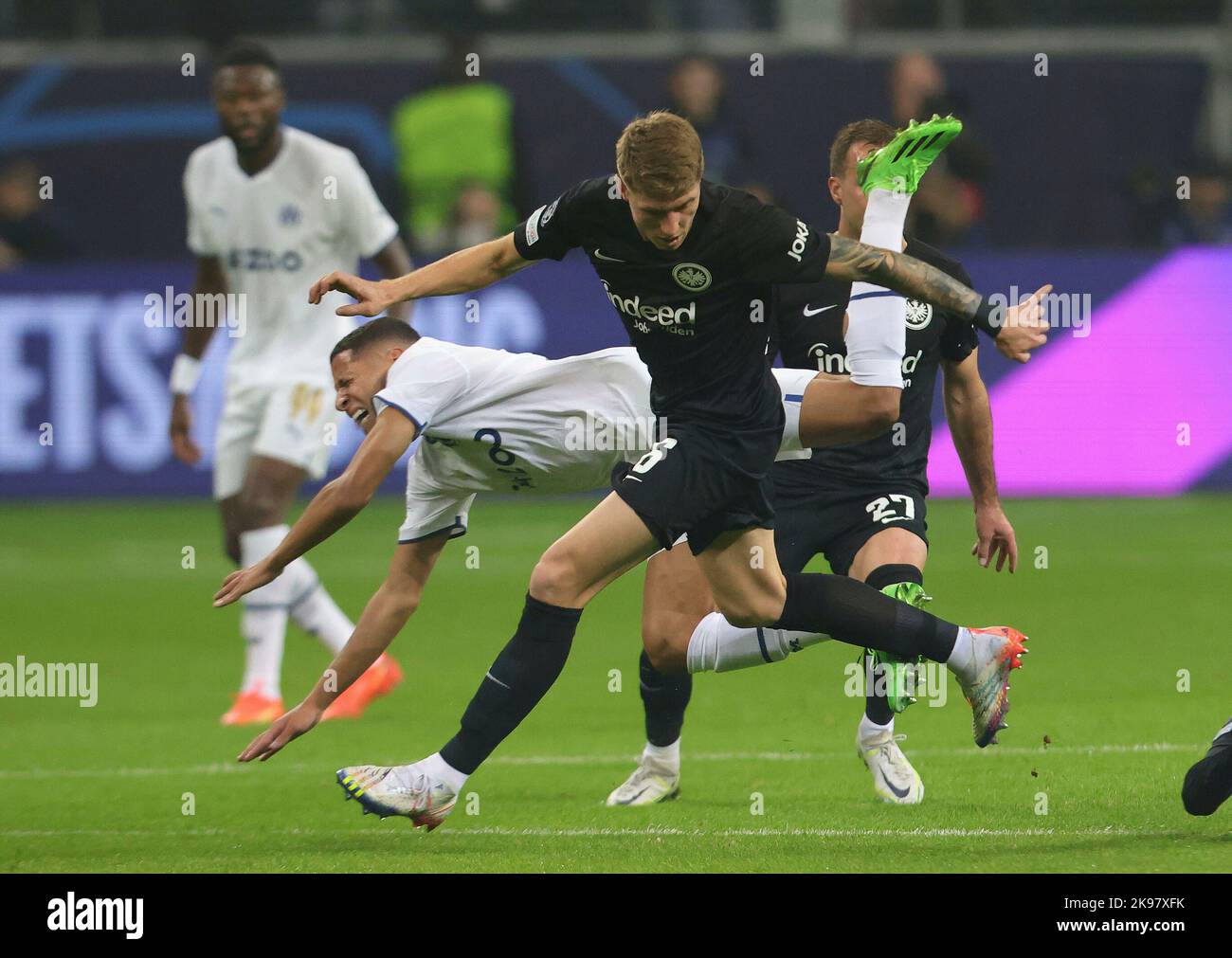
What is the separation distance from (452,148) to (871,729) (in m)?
9.97

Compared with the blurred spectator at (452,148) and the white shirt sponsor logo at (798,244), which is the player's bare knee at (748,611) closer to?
the white shirt sponsor logo at (798,244)

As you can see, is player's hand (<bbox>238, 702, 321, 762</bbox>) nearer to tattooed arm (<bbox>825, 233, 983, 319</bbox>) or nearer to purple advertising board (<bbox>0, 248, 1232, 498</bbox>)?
tattooed arm (<bbox>825, 233, 983, 319</bbox>)

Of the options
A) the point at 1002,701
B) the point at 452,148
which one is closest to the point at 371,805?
the point at 1002,701

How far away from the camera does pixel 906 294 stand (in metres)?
5.64

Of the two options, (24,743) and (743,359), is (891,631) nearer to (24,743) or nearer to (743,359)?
(743,359)

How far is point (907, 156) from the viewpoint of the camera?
5938 mm

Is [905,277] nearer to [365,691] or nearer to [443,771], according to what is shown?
[443,771]

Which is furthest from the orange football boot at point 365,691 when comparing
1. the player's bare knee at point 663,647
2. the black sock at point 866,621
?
the black sock at point 866,621

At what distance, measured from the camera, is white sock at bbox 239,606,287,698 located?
8398 mm

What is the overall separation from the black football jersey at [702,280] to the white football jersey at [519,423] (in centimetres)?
36

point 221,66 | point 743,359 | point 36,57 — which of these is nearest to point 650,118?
point 743,359

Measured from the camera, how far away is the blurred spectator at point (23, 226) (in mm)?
15312

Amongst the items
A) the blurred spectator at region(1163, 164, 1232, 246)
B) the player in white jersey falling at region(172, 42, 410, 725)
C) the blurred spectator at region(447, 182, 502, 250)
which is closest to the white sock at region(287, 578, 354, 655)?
the player in white jersey falling at region(172, 42, 410, 725)

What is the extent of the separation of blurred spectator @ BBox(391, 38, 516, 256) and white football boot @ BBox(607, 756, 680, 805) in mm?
9112
